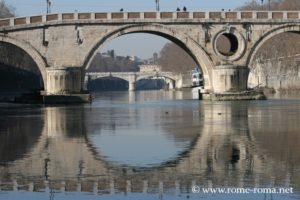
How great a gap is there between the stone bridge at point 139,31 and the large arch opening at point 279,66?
17.7 metres

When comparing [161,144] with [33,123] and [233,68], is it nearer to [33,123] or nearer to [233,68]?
[33,123]

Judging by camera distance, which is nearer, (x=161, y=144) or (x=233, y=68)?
(x=161, y=144)

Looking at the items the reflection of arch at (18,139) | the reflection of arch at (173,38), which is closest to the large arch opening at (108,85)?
the reflection of arch at (173,38)

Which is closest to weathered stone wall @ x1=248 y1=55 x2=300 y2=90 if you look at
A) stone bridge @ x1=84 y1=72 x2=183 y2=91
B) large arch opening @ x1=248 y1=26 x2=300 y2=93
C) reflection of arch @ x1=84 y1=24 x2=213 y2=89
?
large arch opening @ x1=248 y1=26 x2=300 y2=93

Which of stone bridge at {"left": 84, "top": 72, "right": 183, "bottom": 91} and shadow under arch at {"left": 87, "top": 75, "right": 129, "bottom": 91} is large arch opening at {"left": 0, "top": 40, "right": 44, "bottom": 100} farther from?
shadow under arch at {"left": 87, "top": 75, "right": 129, "bottom": 91}

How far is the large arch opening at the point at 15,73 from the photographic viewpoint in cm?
7888

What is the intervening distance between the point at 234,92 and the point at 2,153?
1483 inches

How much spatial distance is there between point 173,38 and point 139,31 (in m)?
3.04

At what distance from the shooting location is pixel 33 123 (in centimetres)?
2662

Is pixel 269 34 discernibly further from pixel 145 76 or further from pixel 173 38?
pixel 145 76

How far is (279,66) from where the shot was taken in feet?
266

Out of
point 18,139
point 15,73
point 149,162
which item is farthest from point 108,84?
point 149,162

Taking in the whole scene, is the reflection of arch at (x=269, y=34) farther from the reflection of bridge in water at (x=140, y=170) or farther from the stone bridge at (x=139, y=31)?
the reflection of bridge in water at (x=140, y=170)

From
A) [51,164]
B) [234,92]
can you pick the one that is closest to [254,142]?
[51,164]
